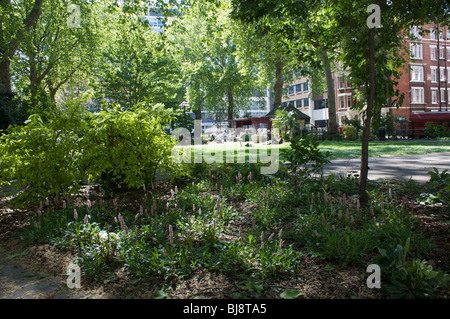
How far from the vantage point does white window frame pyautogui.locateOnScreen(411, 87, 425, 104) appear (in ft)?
146

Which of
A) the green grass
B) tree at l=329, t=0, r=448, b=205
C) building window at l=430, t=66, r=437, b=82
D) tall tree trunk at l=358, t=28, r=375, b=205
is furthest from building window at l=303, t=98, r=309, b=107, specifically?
tall tree trunk at l=358, t=28, r=375, b=205

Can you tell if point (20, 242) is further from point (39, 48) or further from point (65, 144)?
point (39, 48)

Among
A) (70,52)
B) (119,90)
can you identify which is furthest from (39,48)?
(119,90)

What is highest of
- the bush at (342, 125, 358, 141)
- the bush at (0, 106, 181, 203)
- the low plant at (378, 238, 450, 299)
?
the bush at (342, 125, 358, 141)

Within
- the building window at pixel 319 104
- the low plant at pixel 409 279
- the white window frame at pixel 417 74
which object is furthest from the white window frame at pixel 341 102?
the low plant at pixel 409 279

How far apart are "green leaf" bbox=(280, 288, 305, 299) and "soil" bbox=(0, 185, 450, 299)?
3cm

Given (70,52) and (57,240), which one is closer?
(57,240)

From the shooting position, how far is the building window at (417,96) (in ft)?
146

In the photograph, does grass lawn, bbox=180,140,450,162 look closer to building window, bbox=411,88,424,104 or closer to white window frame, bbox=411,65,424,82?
building window, bbox=411,88,424,104

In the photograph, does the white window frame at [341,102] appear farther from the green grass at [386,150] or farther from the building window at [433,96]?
the green grass at [386,150]

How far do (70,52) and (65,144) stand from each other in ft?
85.6

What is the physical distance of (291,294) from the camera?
2500mm

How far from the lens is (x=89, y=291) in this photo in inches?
108

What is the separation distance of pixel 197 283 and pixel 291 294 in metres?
0.75
